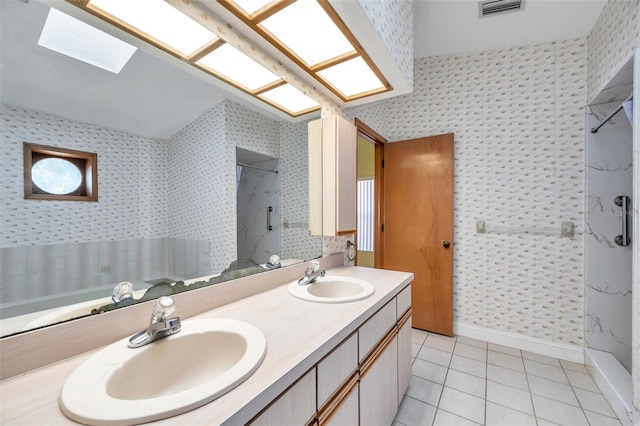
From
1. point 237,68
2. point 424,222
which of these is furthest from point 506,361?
point 237,68

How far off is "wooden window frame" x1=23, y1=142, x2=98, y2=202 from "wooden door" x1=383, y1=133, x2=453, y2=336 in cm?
256

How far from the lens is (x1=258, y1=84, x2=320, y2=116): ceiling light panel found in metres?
1.49

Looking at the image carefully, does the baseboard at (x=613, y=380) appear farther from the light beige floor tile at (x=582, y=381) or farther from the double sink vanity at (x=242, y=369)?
the double sink vanity at (x=242, y=369)

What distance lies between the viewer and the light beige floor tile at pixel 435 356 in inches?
85.7

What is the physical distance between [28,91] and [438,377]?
2651 millimetres

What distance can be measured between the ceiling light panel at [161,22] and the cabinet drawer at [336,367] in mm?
1331

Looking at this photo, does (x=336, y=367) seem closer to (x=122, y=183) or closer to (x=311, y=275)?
(x=311, y=275)

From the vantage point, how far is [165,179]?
0.97m

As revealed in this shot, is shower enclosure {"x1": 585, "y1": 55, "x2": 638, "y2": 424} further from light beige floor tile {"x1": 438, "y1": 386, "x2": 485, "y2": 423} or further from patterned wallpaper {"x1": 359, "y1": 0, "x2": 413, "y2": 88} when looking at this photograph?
patterned wallpaper {"x1": 359, "y1": 0, "x2": 413, "y2": 88}

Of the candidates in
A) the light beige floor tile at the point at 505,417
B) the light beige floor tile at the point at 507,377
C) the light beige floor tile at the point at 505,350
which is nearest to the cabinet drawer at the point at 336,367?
the light beige floor tile at the point at 505,417

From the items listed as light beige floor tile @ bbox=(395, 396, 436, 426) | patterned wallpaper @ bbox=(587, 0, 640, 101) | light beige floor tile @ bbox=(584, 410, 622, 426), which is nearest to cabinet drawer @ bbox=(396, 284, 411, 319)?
light beige floor tile @ bbox=(395, 396, 436, 426)

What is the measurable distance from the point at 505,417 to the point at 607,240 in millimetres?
1566

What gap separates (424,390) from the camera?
182 cm

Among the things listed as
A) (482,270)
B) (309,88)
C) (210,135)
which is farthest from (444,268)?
(210,135)
